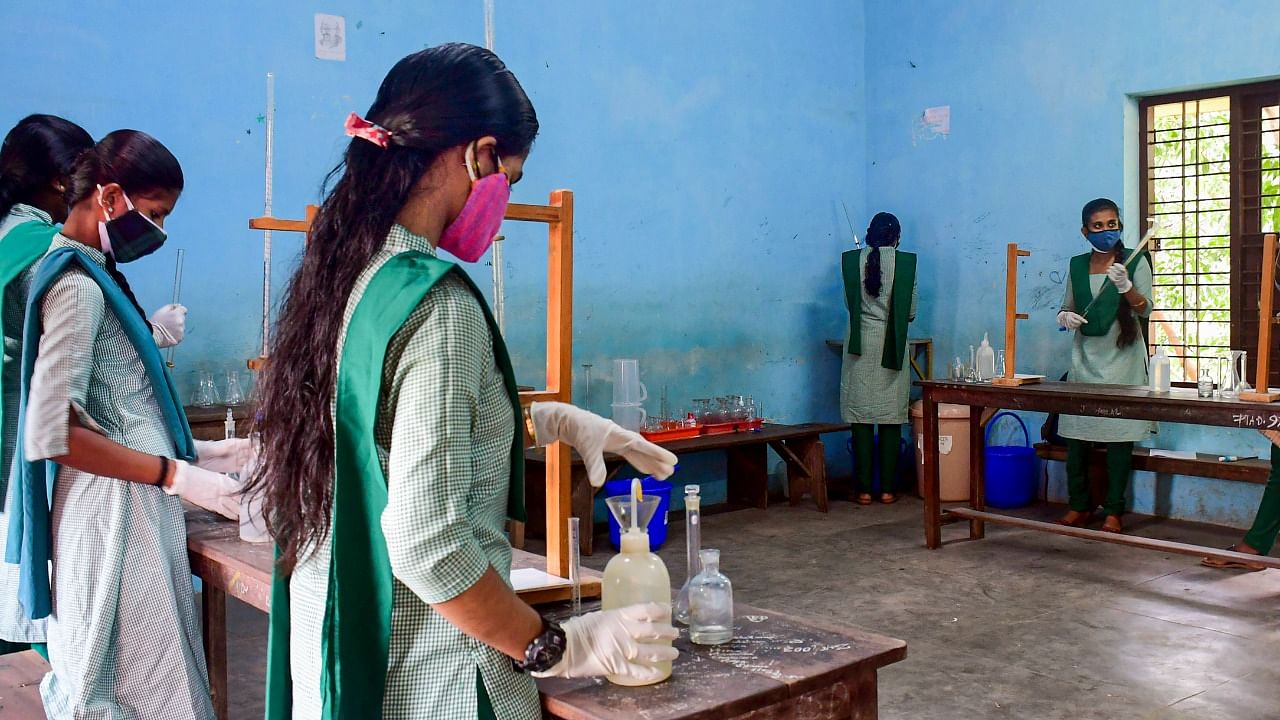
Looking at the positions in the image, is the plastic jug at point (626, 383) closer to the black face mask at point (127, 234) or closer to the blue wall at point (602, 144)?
the blue wall at point (602, 144)

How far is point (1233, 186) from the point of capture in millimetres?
5875

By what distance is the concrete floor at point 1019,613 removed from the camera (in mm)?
3398

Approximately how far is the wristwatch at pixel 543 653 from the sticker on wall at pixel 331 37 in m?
4.39

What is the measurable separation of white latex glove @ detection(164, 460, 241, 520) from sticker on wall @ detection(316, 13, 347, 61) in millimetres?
3290

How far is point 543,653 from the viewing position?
52.8 inches

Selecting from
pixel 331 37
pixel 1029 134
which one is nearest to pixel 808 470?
pixel 1029 134

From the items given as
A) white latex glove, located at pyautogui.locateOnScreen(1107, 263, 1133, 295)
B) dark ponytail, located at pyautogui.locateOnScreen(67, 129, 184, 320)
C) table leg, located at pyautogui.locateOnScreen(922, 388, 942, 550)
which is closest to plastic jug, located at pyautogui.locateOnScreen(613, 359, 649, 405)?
table leg, located at pyautogui.locateOnScreen(922, 388, 942, 550)

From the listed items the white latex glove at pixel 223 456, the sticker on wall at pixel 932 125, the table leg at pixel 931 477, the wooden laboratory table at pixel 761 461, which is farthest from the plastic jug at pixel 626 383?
the white latex glove at pixel 223 456

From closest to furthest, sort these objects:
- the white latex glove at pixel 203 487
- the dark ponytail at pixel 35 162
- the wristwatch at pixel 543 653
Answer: the wristwatch at pixel 543 653 → the white latex glove at pixel 203 487 → the dark ponytail at pixel 35 162

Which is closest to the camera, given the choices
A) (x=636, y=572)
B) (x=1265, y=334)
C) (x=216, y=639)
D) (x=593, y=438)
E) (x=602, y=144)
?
(x=636, y=572)

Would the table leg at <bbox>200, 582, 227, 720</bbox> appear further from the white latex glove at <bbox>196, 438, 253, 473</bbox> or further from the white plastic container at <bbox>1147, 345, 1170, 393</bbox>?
the white plastic container at <bbox>1147, 345, 1170, 393</bbox>

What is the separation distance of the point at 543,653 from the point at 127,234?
4.77ft

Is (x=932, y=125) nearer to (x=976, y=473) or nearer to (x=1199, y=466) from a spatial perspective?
(x=976, y=473)

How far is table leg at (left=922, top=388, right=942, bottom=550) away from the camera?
536 centimetres
